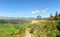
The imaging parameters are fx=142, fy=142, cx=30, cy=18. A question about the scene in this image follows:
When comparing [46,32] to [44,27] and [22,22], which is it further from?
[22,22]

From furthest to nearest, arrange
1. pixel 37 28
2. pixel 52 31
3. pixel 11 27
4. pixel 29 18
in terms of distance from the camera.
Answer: pixel 11 27
pixel 29 18
pixel 37 28
pixel 52 31

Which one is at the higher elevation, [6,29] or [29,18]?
[29,18]

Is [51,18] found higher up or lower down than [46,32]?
higher up

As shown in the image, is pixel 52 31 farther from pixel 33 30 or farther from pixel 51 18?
pixel 51 18

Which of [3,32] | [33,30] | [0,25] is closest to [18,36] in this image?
[33,30]

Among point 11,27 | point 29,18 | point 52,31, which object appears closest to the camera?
point 52,31

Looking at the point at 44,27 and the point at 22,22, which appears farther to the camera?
the point at 22,22

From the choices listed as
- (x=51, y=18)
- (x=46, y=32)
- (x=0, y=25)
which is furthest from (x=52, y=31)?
(x=0, y=25)

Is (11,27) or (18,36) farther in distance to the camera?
(11,27)

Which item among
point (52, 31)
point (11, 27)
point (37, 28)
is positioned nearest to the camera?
point (52, 31)
